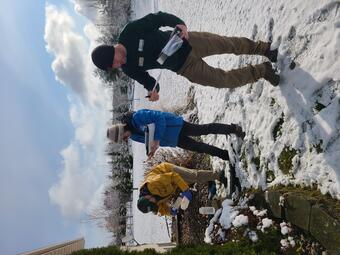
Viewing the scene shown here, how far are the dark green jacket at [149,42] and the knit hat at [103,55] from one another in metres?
0.23

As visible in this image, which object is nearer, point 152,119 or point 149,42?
point 149,42

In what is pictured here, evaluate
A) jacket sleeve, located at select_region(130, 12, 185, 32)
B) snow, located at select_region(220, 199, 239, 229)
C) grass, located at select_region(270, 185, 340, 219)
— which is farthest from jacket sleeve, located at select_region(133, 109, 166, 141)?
grass, located at select_region(270, 185, 340, 219)

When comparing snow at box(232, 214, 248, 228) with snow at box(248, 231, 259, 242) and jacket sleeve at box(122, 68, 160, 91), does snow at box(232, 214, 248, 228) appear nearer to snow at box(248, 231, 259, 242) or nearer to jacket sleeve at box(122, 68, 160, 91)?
snow at box(248, 231, 259, 242)

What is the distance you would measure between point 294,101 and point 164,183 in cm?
232

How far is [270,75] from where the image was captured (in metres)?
4.73

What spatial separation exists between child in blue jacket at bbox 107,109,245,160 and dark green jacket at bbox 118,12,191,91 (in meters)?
0.86

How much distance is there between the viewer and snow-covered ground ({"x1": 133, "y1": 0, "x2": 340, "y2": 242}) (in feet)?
12.0

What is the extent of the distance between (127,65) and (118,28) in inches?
1534

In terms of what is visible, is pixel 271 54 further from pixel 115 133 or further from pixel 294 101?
pixel 115 133

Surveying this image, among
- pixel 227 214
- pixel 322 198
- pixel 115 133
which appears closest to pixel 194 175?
pixel 227 214

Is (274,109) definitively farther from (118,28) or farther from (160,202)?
(118,28)

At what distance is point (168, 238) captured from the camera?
10477 millimetres

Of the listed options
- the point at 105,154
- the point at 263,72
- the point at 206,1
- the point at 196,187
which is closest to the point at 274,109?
the point at 263,72

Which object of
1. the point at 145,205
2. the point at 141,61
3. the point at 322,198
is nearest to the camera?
the point at 322,198
